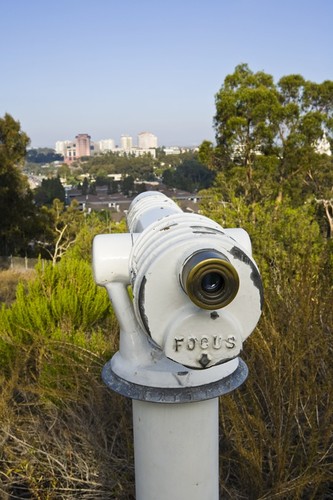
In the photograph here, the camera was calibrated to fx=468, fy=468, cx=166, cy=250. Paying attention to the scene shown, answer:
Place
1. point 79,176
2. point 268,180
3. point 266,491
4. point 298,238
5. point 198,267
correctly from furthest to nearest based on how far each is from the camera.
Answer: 1. point 79,176
2. point 268,180
3. point 298,238
4. point 266,491
5. point 198,267

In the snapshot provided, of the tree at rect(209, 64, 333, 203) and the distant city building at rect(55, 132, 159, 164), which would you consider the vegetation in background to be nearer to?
the tree at rect(209, 64, 333, 203)

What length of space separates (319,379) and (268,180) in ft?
36.6

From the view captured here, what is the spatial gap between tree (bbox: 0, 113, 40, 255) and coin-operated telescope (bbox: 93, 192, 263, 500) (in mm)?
14438

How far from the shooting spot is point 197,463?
51.7 inches

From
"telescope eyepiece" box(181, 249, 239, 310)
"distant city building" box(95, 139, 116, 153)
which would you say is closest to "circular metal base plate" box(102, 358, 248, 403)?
"telescope eyepiece" box(181, 249, 239, 310)

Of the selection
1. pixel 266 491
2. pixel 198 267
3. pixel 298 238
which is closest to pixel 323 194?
pixel 298 238

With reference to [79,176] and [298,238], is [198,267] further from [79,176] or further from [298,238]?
[79,176]

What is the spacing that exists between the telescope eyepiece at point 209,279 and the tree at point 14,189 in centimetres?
1486

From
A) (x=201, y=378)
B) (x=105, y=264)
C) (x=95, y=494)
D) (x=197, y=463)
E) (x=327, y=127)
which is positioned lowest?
(x=95, y=494)

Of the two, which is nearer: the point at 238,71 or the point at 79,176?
the point at 238,71

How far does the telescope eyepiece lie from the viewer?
0.89 metres

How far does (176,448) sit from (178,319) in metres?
0.48

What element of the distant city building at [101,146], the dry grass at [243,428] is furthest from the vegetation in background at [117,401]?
the distant city building at [101,146]

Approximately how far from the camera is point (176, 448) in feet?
4.19
